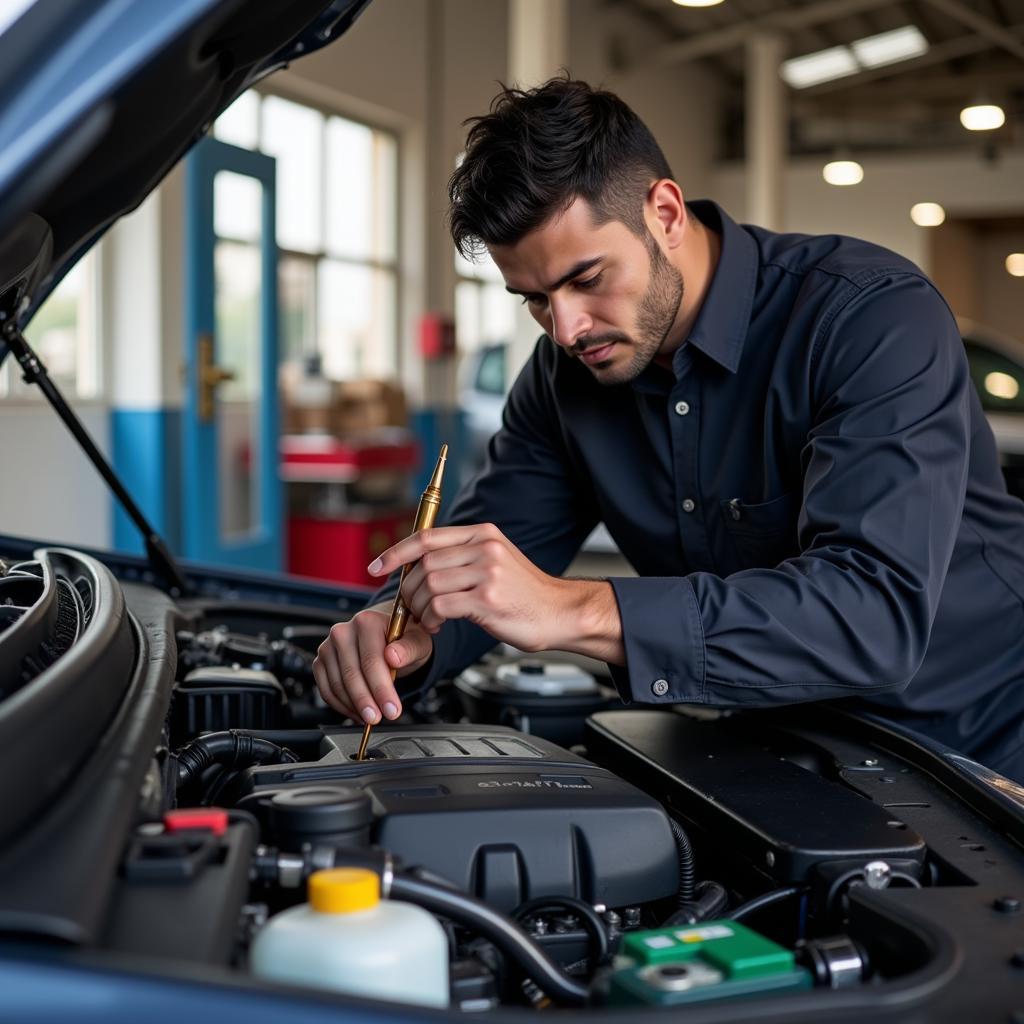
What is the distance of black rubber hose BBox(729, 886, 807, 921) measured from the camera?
936 mm

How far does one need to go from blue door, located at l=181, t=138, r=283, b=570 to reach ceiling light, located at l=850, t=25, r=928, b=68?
18.4ft

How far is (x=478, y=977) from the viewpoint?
814 millimetres

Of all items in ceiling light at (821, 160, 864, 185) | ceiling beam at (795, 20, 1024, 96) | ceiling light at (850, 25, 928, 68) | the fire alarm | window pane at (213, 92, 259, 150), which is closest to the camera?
window pane at (213, 92, 259, 150)

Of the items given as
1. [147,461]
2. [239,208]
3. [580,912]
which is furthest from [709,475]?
[239,208]

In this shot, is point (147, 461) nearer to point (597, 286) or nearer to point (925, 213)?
point (597, 286)

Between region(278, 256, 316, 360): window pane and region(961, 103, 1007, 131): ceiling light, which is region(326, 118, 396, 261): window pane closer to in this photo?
region(278, 256, 316, 360): window pane

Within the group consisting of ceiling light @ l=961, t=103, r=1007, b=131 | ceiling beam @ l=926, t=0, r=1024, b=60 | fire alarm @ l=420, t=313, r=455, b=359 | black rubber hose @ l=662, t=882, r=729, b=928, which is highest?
ceiling beam @ l=926, t=0, r=1024, b=60

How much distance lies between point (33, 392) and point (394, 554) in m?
4.41

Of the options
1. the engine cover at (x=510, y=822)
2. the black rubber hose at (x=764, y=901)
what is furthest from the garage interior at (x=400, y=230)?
the black rubber hose at (x=764, y=901)

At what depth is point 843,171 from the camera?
11.8 meters

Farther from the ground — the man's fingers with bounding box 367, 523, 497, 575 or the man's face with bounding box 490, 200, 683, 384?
the man's face with bounding box 490, 200, 683, 384

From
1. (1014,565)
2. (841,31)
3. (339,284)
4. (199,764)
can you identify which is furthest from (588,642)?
(841,31)

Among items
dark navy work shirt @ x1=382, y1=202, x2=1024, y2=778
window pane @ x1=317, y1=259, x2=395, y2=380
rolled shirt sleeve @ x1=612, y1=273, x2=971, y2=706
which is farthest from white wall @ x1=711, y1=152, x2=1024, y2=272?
rolled shirt sleeve @ x1=612, y1=273, x2=971, y2=706

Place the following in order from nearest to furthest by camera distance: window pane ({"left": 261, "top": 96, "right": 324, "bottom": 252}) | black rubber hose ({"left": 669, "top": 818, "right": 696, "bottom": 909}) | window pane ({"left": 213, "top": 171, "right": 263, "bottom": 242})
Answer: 1. black rubber hose ({"left": 669, "top": 818, "right": 696, "bottom": 909})
2. window pane ({"left": 213, "top": 171, "right": 263, "bottom": 242})
3. window pane ({"left": 261, "top": 96, "right": 324, "bottom": 252})
